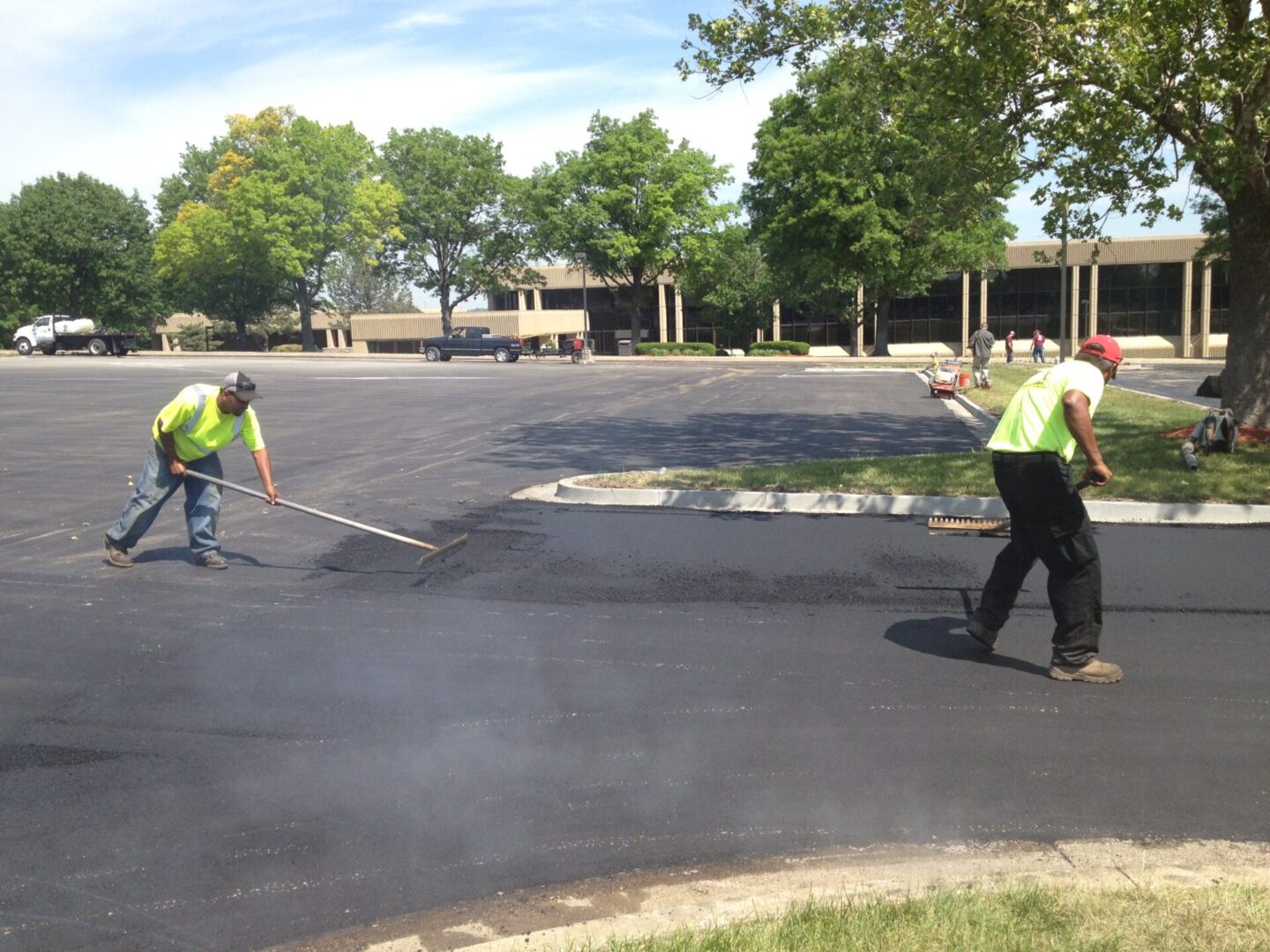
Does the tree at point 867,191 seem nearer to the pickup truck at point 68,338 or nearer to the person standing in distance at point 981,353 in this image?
the person standing in distance at point 981,353

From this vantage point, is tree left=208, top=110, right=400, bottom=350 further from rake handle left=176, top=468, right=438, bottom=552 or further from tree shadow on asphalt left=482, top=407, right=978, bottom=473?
rake handle left=176, top=468, right=438, bottom=552

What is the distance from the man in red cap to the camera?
5.87 meters

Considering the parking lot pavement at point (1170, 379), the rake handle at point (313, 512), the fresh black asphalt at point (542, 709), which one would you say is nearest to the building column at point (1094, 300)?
the parking lot pavement at point (1170, 379)

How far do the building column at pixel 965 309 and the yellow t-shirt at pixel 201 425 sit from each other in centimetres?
5871

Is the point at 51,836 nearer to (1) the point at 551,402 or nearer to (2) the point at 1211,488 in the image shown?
(2) the point at 1211,488

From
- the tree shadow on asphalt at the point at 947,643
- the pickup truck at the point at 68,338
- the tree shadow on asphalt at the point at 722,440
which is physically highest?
the pickup truck at the point at 68,338

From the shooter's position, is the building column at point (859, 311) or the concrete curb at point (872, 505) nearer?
the concrete curb at point (872, 505)

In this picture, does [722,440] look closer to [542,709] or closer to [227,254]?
[542,709]

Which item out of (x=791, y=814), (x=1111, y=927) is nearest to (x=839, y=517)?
(x=791, y=814)

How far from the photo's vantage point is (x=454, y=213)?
7050cm

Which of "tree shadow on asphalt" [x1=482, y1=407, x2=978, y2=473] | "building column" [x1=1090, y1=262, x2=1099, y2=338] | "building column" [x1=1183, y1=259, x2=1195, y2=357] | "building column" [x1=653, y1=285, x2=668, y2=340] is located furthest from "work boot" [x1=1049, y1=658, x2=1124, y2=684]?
"building column" [x1=653, y1=285, x2=668, y2=340]

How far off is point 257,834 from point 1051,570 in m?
4.18

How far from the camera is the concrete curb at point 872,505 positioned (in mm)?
10047

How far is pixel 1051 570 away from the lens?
5992mm
